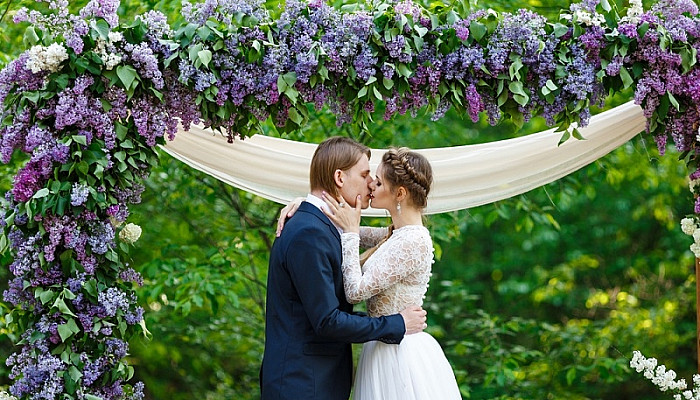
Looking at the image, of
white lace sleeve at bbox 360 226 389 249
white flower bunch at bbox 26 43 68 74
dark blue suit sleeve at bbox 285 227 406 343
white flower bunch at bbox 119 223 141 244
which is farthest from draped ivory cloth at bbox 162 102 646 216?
dark blue suit sleeve at bbox 285 227 406 343

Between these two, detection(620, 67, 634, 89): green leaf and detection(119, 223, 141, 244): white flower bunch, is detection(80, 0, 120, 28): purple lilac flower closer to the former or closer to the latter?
detection(119, 223, 141, 244): white flower bunch

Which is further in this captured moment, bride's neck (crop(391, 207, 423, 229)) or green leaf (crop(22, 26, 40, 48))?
bride's neck (crop(391, 207, 423, 229))

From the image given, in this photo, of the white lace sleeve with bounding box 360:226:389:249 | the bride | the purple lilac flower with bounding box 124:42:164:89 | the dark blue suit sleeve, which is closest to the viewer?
the dark blue suit sleeve

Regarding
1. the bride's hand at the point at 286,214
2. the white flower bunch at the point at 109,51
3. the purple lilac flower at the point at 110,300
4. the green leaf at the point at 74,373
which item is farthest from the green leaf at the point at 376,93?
the green leaf at the point at 74,373

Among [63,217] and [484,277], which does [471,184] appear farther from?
[484,277]

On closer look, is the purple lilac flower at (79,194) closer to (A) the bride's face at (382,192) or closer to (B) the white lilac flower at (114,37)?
(B) the white lilac flower at (114,37)

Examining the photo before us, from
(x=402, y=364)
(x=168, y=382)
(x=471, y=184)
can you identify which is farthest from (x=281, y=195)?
(x=168, y=382)

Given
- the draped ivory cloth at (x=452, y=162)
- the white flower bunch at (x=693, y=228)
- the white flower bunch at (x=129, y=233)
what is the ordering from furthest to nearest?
the draped ivory cloth at (x=452, y=162), the white flower bunch at (x=693, y=228), the white flower bunch at (x=129, y=233)

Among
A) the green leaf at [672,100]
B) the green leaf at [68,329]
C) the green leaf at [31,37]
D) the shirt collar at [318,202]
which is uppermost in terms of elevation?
the green leaf at [31,37]

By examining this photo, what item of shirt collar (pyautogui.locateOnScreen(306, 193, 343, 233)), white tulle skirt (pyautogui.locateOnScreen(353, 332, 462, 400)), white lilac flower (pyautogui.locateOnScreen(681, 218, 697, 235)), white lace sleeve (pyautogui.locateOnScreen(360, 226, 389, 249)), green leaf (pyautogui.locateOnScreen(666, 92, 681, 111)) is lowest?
white tulle skirt (pyautogui.locateOnScreen(353, 332, 462, 400))

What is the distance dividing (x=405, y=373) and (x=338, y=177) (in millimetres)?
825

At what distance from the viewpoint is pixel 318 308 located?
306cm

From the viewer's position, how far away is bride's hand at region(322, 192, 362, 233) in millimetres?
3271

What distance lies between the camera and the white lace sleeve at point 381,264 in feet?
10.6
